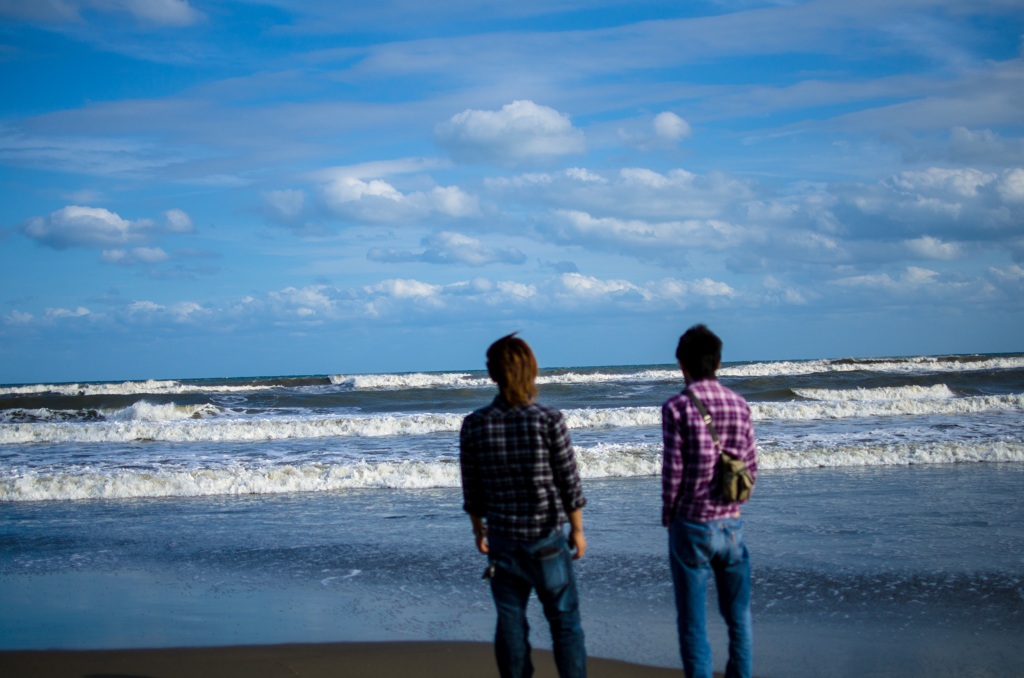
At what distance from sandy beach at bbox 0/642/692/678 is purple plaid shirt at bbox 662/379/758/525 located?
1539 millimetres

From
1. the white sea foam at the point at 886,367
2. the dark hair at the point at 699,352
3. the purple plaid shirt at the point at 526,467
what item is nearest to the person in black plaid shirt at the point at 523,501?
the purple plaid shirt at the point at 526,467

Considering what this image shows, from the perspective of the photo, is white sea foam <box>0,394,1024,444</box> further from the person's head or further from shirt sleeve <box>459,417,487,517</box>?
the person's head

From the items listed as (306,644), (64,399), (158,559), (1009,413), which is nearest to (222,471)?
(158,559)

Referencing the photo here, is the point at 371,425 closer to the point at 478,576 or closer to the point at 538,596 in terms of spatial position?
the point at 478,576

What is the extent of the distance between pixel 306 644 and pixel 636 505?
5.13m

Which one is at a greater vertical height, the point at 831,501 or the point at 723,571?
the point at 723,571

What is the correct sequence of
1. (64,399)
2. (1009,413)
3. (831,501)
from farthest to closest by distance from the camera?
(64,399) → (1009,413) → (831,501)

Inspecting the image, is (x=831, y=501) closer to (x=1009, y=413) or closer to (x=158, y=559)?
(x=158, y=559)

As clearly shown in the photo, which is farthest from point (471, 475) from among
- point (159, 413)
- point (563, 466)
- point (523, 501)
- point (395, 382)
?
point (395, 382)

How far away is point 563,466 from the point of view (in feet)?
11.2

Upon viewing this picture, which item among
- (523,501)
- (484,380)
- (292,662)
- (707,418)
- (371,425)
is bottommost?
(292,662)

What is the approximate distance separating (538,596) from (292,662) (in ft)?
7.46

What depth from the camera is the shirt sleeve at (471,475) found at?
3.48 m

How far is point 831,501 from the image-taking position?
9.52m
